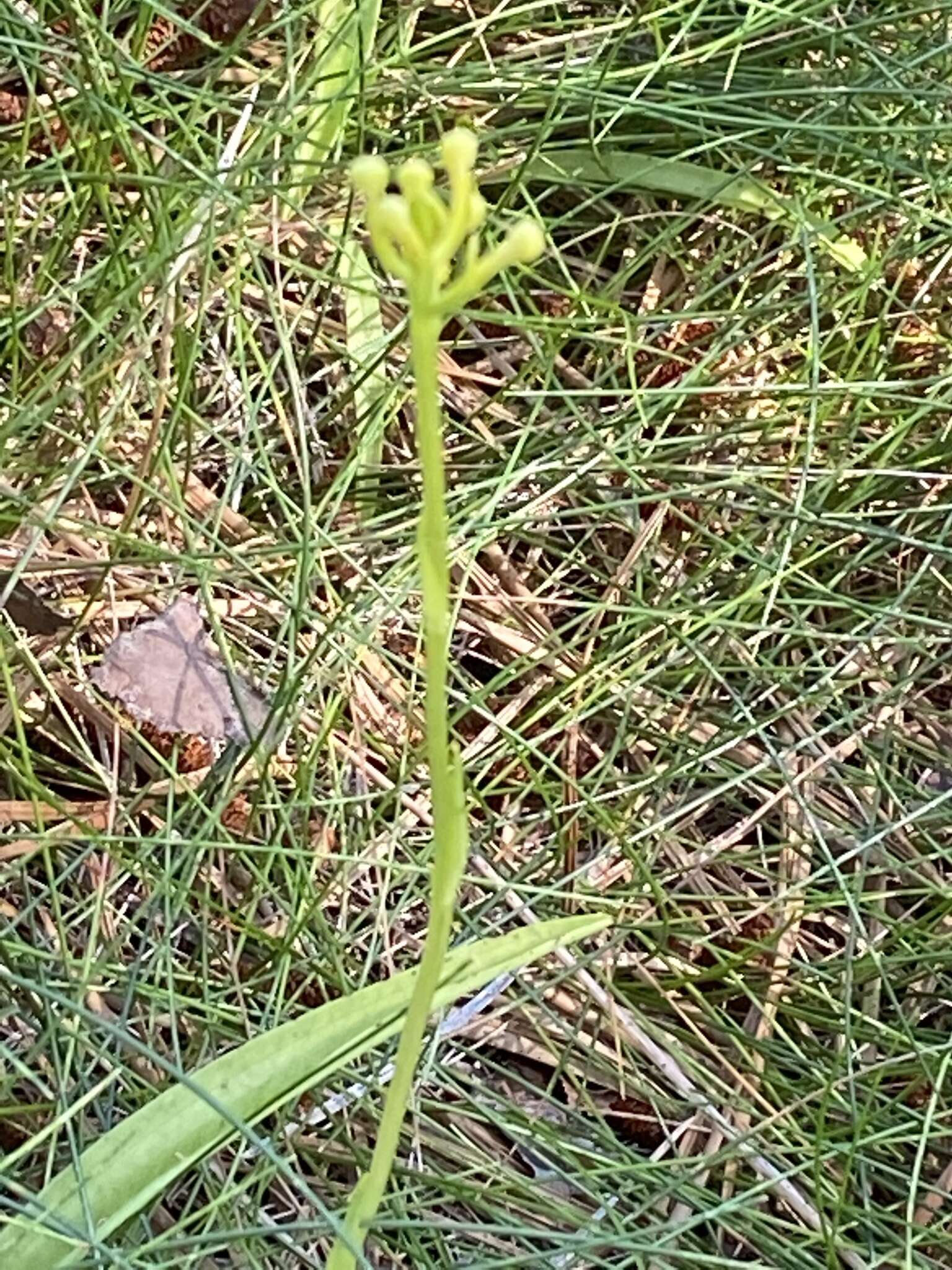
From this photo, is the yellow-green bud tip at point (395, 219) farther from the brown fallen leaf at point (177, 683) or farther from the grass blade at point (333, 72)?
the grass blade at point (333, 72)

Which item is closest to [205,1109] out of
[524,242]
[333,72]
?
[524,242]

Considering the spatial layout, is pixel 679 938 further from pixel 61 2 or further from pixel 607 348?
pixel 61 2

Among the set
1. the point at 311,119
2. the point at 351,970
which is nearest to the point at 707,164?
the point at 311,119

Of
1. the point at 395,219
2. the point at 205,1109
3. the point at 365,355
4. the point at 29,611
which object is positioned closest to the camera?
the point at 395,219

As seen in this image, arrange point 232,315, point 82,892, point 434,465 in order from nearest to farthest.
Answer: point 434,465 < point 82,892 < point 232,315

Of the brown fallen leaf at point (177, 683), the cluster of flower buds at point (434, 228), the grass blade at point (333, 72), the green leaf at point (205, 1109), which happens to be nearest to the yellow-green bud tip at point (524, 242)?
the cluster of flower buds at point (434, 228)

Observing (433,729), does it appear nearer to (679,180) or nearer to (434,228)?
(434,228)
